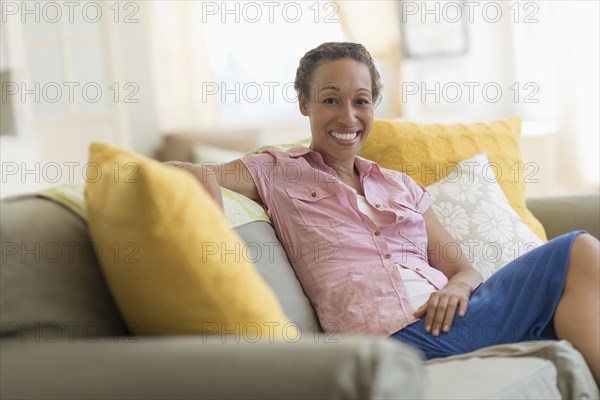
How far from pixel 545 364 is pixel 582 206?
3.45ft

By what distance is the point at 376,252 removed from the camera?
6.46ft

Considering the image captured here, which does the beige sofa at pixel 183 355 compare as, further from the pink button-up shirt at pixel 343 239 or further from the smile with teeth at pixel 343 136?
the smile with teeth at pixel 343 136

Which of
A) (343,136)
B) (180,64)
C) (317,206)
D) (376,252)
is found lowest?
(376,252)

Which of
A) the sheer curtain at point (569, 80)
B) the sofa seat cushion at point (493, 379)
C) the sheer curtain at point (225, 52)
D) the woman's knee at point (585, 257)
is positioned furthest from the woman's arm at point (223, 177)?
the sheer curtain at point (225, 52)

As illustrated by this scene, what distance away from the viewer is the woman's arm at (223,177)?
1.81 meters

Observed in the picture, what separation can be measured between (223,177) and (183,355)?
873 mm

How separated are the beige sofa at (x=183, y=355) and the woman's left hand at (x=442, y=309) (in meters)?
0.14

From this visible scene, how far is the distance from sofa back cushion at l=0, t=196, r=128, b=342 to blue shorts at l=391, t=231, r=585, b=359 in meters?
0.67

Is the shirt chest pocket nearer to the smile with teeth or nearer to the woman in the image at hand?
the woman

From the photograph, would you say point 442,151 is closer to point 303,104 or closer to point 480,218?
point 480,218

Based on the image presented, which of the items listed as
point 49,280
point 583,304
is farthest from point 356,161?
point 49,280

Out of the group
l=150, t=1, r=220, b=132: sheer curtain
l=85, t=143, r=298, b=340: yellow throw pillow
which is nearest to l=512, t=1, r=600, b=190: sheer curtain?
l=150, t=1, r=220, b=132: sheer curtain

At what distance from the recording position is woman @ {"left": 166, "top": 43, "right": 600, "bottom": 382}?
1756mm

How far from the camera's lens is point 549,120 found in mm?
5305
